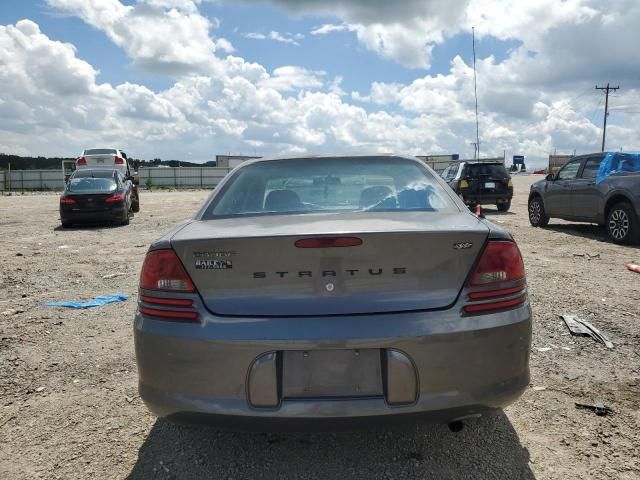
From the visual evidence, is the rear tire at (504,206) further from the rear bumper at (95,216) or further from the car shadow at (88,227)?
the car shadow at (88,227)

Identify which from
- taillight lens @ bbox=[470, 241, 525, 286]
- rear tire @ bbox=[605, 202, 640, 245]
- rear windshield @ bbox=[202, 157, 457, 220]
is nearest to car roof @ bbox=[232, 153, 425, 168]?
rear windshield @ bbox=[202, 157, 457, 220]

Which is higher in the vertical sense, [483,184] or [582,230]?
[483,184]

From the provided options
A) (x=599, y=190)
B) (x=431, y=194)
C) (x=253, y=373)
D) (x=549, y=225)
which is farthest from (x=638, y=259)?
(x=253, y=373)

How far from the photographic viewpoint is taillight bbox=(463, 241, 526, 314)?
2.26 m

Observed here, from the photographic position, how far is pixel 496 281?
231cm

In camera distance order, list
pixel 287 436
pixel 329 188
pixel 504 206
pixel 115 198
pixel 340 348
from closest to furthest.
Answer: pixel 340 348 → pixel 287 436 → pixel 329 188 → pixel 115 198 → pixel 504 206

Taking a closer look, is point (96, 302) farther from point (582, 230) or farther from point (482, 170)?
point (482, 170)

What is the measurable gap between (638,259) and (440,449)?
679cm

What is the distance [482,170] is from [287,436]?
602 inches

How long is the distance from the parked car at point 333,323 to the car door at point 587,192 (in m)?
8.89

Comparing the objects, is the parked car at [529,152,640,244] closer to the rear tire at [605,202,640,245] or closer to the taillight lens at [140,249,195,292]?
the rear tire at [605,202,640,245]

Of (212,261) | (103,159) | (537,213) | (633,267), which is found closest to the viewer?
(212,261)

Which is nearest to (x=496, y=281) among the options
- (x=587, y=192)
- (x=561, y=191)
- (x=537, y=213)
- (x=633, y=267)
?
(x=633, y=267)

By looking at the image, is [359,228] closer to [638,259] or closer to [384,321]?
[384,321]
